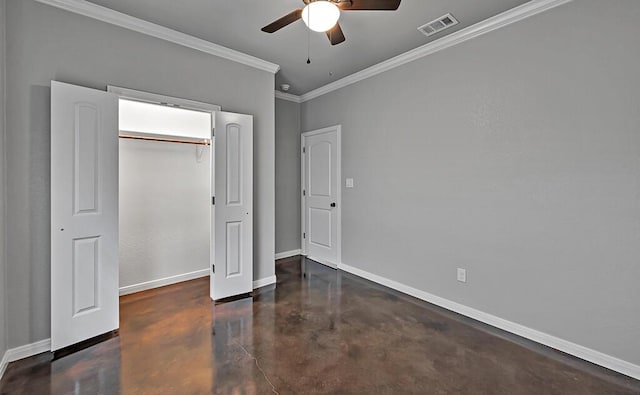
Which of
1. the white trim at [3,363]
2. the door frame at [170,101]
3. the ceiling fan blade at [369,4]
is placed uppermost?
the ceiling fan blade at [369,4]

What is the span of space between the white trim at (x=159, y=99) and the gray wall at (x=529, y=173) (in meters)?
2.07

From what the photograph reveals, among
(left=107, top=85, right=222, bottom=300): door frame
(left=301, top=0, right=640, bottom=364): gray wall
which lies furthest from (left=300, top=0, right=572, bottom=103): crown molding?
(left=107, top=85, right=222, bottom=300): door frame

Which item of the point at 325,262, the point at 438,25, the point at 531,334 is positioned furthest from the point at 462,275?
the point at 438,25

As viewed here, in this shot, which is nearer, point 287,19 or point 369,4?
point 369,4

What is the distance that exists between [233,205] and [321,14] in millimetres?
2078

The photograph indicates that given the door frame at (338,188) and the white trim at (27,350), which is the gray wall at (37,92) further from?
the door frame at (338,188)

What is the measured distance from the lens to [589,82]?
7.00ft

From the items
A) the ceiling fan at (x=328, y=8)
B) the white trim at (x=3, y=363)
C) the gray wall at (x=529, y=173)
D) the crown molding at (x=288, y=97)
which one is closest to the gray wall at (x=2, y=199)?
the white trim at (x=3, y=363)

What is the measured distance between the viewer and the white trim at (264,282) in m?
3.53

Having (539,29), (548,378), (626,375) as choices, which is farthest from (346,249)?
(539,29)

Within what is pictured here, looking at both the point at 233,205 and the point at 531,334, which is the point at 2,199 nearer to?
the point at 233,205

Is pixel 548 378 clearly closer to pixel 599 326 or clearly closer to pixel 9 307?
pixel 599 326

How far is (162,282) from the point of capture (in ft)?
11.5

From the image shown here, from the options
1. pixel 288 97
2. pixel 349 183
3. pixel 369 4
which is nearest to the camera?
pixel 369 4
